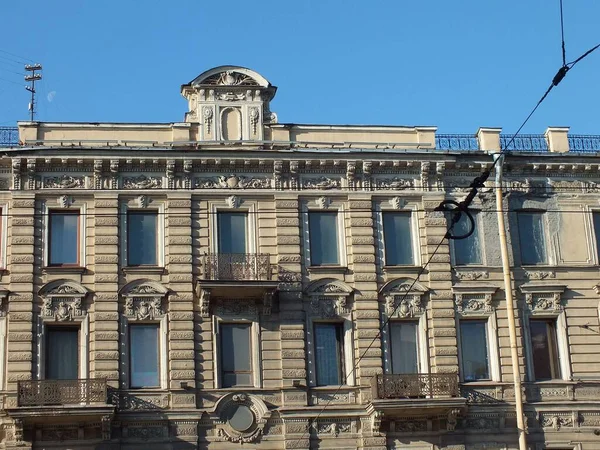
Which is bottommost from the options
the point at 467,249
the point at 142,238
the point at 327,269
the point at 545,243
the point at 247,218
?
the point at 327,269

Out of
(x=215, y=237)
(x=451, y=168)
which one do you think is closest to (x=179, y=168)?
(x=215, y=237)

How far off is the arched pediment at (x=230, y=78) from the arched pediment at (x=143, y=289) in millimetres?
5958

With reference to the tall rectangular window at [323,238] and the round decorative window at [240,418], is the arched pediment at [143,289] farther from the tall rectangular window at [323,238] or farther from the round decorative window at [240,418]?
the tall rectangular window at [323,238]

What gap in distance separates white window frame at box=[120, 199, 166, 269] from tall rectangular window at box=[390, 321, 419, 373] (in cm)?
662

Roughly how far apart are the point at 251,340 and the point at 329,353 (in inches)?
85.7

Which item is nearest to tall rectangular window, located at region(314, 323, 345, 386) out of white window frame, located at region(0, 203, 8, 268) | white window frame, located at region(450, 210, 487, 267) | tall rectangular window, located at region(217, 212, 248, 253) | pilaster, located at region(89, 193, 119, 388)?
tall rectangular window, located at region(217, 212, 248, 253)

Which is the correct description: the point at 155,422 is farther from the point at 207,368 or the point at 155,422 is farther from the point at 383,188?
the point at 383,188

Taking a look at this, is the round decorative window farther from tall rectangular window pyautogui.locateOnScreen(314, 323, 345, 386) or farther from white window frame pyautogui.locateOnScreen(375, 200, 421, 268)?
white window frame pyautogui.locateOnScreen(375, 200, 421, 268)

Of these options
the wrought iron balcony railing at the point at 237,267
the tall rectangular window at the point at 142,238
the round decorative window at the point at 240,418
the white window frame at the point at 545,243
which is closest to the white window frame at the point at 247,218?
the wrought iron balcony railing at the point at 237,267

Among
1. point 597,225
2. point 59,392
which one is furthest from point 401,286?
point 59,392

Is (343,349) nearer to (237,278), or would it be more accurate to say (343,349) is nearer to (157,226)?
(237,278)

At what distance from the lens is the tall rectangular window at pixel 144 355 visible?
31.8 metres

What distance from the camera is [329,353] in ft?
108

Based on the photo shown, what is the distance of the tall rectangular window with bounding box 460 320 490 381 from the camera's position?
33.2m
